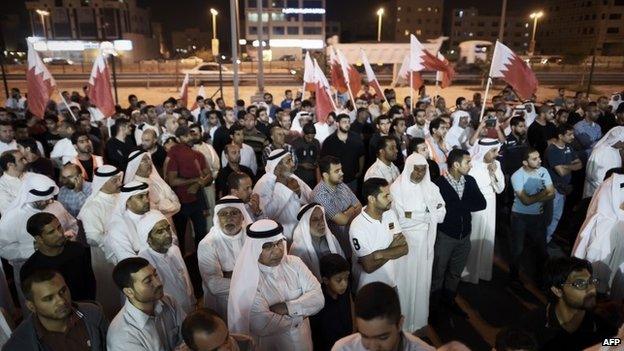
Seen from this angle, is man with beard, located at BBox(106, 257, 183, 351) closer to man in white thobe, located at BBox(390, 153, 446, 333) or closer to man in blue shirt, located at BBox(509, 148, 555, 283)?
man in white thobe, located at BBox(390, 153, 446, 333)

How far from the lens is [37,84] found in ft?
28.7

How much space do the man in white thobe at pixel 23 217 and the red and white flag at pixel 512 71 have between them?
6.97 meters

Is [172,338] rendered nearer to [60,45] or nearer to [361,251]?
[361,251]

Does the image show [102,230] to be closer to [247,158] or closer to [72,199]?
[72,199]

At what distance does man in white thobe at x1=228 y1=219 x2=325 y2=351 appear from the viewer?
332cm

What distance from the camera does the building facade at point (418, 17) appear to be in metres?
99.8

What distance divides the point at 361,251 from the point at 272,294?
1.04 meters

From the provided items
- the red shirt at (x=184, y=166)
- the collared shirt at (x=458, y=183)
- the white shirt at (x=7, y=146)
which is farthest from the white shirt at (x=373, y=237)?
the white shirt at (x=7, y=146)

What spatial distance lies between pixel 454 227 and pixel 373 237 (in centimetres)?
118

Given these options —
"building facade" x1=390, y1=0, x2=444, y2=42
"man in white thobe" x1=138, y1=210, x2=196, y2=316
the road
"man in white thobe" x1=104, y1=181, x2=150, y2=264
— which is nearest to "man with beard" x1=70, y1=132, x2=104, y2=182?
"man in white thobe" x1=104, y1=181, x2=150, y2=264

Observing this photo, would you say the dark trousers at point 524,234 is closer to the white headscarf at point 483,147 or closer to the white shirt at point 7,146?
the white headscarf at point 483,147

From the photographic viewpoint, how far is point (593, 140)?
340 inches

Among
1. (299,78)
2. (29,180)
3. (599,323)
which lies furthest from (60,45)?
(599,323)

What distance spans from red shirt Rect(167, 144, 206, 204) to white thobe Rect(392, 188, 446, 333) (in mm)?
2912
